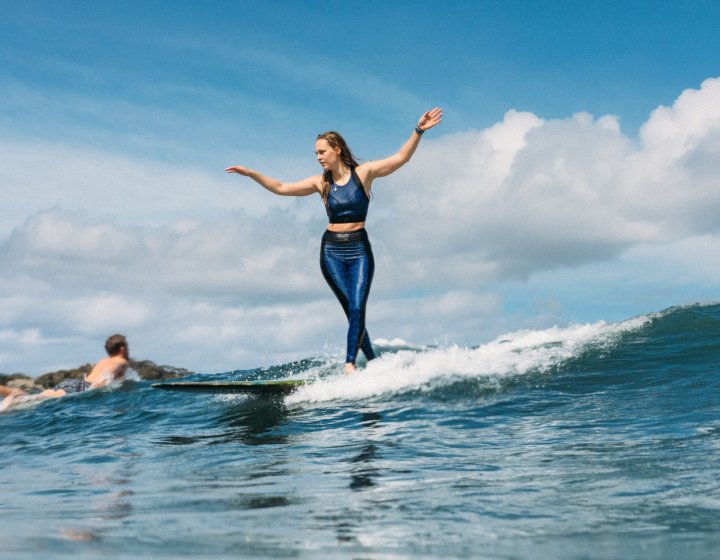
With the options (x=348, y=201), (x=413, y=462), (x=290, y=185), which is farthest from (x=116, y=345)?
(x=413, y=462)

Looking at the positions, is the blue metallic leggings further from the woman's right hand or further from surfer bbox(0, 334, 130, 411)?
surfer bbox(0, 334, 130, 411)

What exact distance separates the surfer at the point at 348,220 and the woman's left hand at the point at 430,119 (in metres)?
0.38

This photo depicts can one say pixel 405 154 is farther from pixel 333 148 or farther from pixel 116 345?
pixel 116 345

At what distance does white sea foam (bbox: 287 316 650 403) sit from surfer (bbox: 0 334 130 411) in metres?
5.73

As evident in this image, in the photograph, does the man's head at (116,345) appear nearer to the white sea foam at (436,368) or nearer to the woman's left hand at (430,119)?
the white sea foam at (436,368)

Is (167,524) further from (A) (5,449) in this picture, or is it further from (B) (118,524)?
(A) (5,449)

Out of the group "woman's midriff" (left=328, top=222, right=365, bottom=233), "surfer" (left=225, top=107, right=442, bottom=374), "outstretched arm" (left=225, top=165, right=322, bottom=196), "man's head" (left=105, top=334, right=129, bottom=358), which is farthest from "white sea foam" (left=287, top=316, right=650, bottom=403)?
"man's head" (left=105, top=334, right=129, bottom=358)

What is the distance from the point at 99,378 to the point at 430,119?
27.5 feet

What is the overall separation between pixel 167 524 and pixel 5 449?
22.4 feet

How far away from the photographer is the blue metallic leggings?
29.1 feet

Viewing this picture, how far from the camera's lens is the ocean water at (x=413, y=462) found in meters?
2.91

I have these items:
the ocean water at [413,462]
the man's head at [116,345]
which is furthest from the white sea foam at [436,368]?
the man's head at [116,345]

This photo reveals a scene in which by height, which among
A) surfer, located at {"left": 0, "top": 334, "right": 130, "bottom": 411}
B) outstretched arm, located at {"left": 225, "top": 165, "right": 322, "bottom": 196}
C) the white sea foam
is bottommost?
the white sea foam

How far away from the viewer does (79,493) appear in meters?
4.89
